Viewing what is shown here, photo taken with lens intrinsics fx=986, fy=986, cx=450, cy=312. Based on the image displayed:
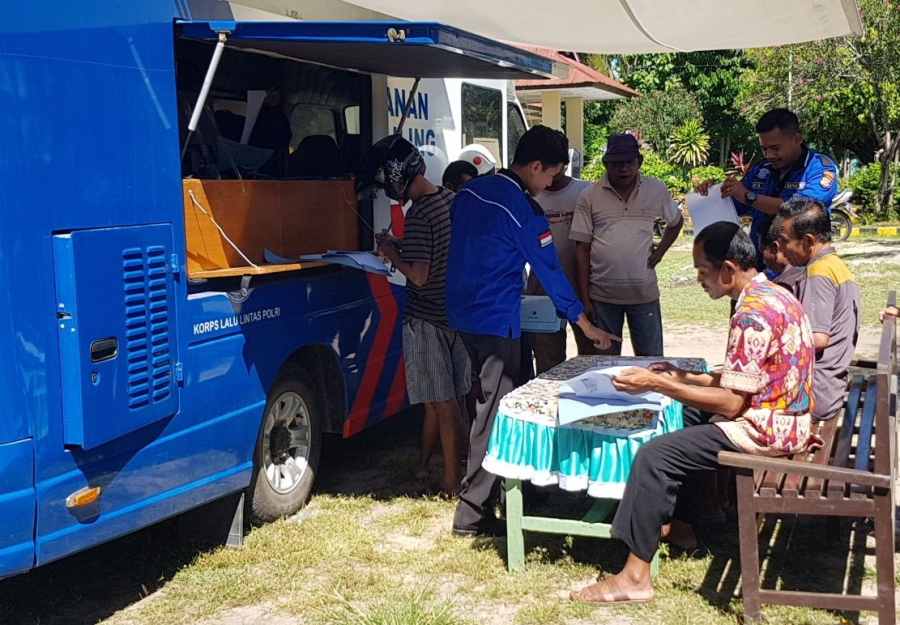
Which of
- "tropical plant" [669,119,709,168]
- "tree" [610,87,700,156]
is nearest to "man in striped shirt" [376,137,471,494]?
"tropical plant" [669,119,709,168]

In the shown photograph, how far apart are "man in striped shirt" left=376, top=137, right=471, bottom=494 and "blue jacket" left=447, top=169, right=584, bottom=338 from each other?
44cm

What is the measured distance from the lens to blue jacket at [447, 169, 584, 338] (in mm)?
4750

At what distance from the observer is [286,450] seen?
5.24m

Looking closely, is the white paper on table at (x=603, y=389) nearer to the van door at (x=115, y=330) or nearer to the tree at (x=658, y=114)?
the van door at (x=115, y=330)

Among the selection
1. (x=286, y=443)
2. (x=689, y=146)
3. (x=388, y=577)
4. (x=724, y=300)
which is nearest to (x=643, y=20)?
(x=286, y=443)

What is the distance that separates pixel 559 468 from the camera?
13.6 feet

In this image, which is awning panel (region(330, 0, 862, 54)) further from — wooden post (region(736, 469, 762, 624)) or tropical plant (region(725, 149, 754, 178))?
wooden post (region(736, 469, 762, 624))

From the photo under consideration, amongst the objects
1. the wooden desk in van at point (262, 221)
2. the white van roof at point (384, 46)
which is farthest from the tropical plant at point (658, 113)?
the wooden desk in van at point (262, 221)

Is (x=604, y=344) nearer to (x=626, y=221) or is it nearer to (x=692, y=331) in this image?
(x=626, y=221)

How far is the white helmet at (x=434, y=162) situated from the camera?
6492mm

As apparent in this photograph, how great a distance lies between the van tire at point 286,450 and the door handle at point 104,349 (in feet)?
3.92

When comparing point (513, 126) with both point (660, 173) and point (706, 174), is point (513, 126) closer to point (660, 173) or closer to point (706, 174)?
point (660, 173)

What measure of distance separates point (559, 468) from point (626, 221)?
7.33ft

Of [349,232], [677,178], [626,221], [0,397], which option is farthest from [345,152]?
[677,178]
